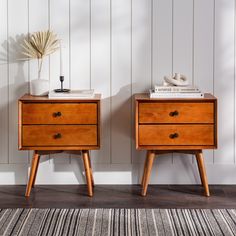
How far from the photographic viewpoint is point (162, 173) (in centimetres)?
427

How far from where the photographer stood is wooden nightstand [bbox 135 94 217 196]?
12.7ft

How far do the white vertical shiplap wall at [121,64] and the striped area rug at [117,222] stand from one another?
0.67 metres

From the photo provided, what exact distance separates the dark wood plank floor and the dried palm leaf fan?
2.46 ft

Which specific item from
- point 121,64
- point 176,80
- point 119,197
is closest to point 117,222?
point 119,197

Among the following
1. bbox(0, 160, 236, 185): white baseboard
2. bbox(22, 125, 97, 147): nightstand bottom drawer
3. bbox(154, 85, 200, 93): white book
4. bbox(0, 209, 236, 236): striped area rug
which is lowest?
bbox(0, 209, 236, 236): striped area rug

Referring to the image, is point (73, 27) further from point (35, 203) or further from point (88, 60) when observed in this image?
point (35, 203)

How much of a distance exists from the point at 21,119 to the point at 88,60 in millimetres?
628

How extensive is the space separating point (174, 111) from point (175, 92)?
13 centimetres

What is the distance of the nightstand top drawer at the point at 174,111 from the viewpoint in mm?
3883

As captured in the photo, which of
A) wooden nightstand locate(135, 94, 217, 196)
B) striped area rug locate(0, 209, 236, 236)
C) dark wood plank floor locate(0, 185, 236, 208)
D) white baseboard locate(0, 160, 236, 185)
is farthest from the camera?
white baseboard locate(0, 160, 236, 185)

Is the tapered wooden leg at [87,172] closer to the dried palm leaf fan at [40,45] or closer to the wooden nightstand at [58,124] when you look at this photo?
the wooden nightstand at [58,124]

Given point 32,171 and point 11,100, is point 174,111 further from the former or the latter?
point 11,100

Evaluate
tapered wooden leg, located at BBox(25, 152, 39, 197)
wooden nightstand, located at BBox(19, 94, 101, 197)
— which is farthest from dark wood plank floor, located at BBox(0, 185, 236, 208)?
wooden nightstand, located at BBox(19, 94, 101, 197)

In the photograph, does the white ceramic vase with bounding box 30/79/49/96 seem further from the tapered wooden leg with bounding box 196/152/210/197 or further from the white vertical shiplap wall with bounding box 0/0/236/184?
the tapered wooden leg with bounding box 196/152/210/197
